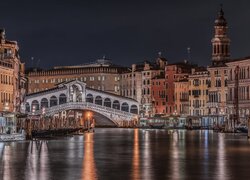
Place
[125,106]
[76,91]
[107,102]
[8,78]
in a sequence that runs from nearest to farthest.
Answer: [8,78] < [76,91] < [107,102] < [125,106]

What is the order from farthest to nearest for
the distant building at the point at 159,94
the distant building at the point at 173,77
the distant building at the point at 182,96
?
the distant building at the point at 159,94
the distant building at the point at 173,77
the distant building at the point at 182,96

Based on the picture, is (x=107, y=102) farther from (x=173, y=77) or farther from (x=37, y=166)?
(x=37, y=166)

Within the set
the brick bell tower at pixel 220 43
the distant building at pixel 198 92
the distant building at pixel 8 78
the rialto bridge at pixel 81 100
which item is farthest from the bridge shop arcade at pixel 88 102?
the distant building at pixel 8 78

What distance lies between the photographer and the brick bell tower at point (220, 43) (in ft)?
452

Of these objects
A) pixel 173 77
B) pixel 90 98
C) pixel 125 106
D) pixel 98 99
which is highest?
pixel 173 77

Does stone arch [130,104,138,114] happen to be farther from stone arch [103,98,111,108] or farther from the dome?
the dome

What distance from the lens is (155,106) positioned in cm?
16275

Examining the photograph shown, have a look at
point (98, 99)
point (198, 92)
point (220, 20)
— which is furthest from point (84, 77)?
point (220, 20)

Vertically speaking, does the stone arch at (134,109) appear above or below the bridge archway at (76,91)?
below

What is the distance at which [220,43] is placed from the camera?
13750cm

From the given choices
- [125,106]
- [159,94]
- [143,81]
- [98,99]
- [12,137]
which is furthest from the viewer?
[143,81]

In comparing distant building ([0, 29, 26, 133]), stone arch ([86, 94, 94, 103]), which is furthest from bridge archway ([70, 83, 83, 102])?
distant building ([0, 29, 26, 133])

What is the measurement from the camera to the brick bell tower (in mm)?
137625

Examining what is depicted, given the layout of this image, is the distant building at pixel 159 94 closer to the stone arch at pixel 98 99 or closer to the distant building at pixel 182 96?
the distant building at pixel 182 96
